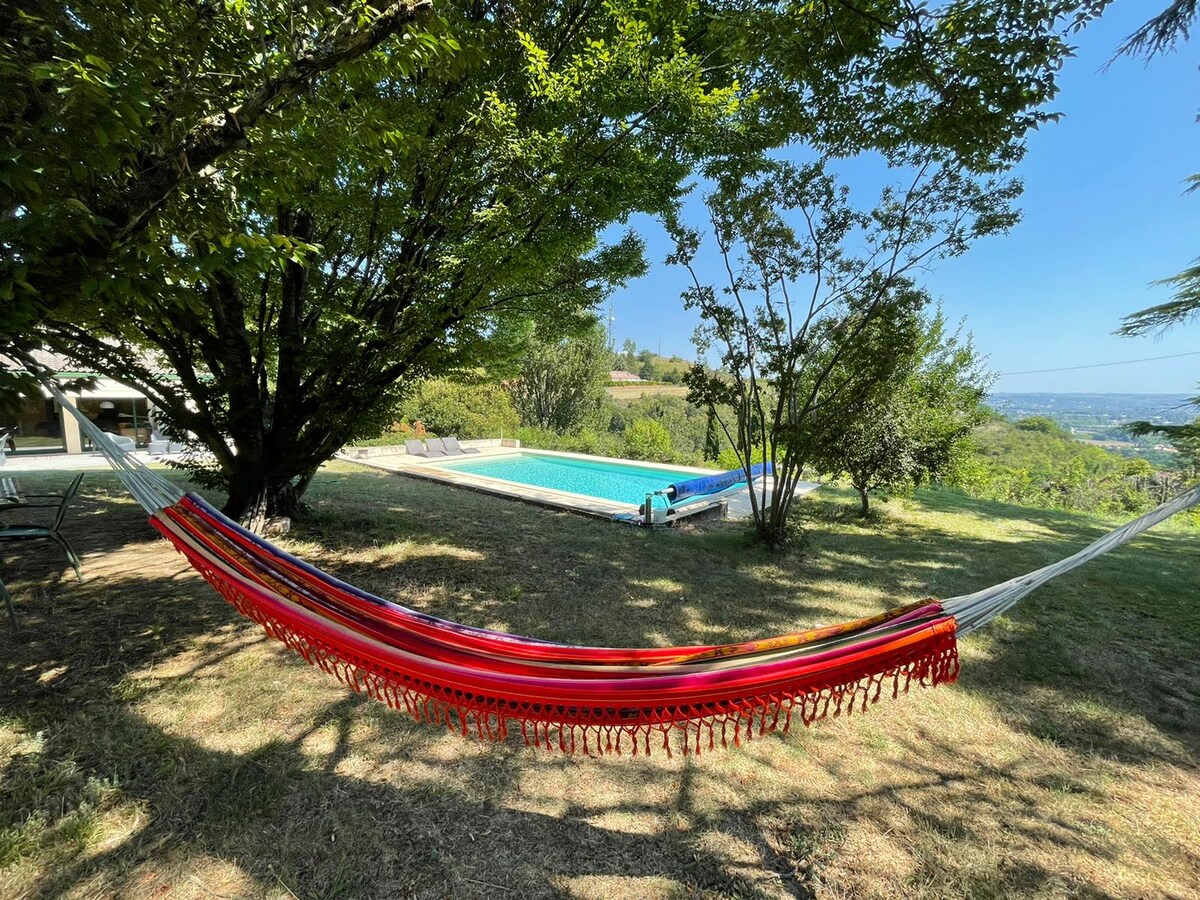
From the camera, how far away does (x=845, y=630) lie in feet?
4.86

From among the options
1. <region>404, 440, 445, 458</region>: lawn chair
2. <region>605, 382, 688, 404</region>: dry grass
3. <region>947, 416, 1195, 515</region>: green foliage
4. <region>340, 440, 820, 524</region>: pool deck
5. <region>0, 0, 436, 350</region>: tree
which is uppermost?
<region>605, 382, 688, 404</region>: dry grass

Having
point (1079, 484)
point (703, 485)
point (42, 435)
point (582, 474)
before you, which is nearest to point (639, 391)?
point (582, 474)

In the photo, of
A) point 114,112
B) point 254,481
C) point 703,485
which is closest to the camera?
point 114,112

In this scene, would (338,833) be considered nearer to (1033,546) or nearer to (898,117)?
(898,117)

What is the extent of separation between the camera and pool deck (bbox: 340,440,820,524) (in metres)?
6.32

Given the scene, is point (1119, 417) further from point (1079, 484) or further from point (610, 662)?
point (1079, 484)

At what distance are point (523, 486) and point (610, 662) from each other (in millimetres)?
6709

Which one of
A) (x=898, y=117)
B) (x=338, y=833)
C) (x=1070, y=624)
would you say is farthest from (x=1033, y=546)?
(x=338, y=833)

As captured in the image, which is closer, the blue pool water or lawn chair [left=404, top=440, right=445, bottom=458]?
the blue pool water

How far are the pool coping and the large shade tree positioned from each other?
2.42 meters

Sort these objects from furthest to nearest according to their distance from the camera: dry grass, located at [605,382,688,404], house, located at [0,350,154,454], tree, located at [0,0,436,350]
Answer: dry grass, located at [605,382,688,404] < house, located at [0,350,154,454] < tree, located at [0,0,436,350]

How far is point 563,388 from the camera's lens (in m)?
17.1

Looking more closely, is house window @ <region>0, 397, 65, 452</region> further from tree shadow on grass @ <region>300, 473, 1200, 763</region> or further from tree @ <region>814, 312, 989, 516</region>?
tree @ <region>814, 312, 989, 516</region>

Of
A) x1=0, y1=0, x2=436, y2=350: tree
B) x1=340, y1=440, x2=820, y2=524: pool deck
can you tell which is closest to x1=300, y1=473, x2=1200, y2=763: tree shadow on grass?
x1=340, y1=440, x2=820, y2=524: pool deck
